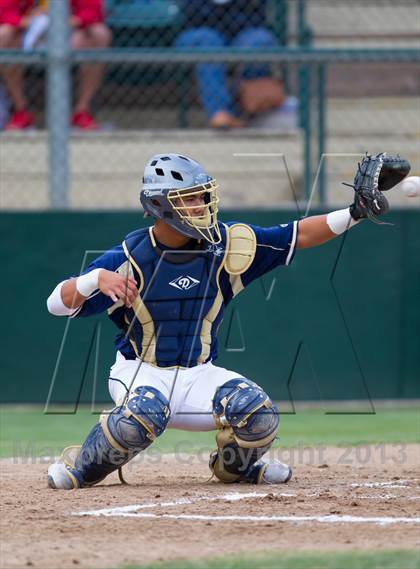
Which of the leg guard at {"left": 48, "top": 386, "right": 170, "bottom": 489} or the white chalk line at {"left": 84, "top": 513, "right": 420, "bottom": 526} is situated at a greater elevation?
the leg guard at {"left": 48, "top": 386, "right": 170, "bottom": 489}

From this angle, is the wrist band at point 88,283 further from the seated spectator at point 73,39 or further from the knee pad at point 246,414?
the seated spectator at point 73,39

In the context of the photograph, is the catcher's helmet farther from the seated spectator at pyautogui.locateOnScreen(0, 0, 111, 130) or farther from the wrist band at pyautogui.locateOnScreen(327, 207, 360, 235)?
the seated spectator at pyautogui.locateOnScreen(0, 0, 111, 130)

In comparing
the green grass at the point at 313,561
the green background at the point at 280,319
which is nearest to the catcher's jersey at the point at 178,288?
the green grass at the point at 313,561

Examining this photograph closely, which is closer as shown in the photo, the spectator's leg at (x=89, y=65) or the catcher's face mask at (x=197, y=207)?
the catcher's face mask at (x=197, y=207)

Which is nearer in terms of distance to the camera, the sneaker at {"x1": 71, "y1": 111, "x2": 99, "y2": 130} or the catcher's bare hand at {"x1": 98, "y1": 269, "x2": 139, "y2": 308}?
the catcher's bare hand at {"x1": 98, "y1": 269, "x2": 139, "y2": 308}

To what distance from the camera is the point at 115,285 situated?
4758 millimetres

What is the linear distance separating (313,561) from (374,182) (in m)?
2.02

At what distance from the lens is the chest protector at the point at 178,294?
5.07 metres

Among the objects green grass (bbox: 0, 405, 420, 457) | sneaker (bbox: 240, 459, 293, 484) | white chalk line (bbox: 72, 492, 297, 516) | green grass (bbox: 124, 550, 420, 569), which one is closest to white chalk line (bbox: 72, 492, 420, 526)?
white chalk line (bbox: 72, 492, 297, 516)

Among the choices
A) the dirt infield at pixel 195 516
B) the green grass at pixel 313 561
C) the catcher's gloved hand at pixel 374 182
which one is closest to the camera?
the green grass at pixel 313 561

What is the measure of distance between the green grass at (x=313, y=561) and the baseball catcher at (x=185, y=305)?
1263 millimetres

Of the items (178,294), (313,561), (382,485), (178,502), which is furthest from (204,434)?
(313,561)

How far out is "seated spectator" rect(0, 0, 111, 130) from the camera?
945 cm

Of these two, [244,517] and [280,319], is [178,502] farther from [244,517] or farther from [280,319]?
[280,319]
